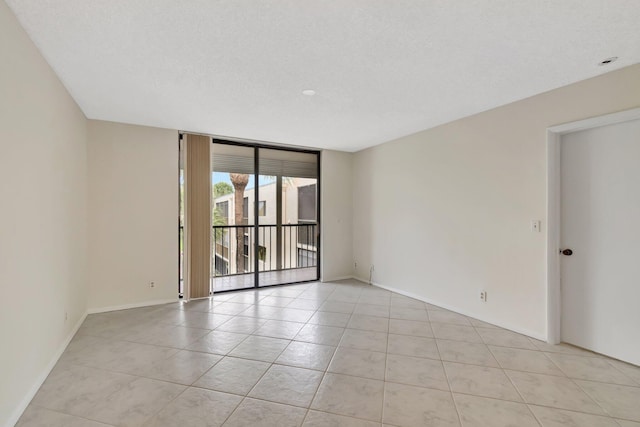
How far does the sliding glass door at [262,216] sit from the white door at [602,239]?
3.73 m

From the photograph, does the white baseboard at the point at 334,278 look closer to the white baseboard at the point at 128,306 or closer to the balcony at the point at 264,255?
the balcony at the point at 264,255

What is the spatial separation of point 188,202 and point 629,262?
196 inches

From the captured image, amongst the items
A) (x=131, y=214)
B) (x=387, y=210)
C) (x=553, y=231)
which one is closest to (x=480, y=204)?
(x=553, y=231)

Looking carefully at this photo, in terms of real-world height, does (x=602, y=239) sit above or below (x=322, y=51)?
below

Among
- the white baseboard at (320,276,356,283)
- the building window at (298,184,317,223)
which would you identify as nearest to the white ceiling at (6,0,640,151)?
the building window at (298,184,317,223)

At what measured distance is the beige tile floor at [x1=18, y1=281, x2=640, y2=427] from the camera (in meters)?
1.90

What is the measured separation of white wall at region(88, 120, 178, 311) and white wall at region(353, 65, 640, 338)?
11.1ft

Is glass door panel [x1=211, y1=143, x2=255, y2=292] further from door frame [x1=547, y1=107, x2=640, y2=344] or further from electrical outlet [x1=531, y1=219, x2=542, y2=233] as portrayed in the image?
door frame [x1=547, y1=107, x2=640, y2=344]

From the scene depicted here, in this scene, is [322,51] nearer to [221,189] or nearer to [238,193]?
[221,189]

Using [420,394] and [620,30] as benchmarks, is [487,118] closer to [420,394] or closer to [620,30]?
[620,30]

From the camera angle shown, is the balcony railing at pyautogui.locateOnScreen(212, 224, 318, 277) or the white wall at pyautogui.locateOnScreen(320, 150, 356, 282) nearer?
the balcony railing at pyautogui.locateOnScreen(212, 224, 318, 277)

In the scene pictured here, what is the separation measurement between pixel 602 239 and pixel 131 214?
533 centimetres

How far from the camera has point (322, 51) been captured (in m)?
2.18

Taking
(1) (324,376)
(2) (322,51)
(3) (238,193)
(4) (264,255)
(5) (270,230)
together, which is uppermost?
(2) (322,51)
